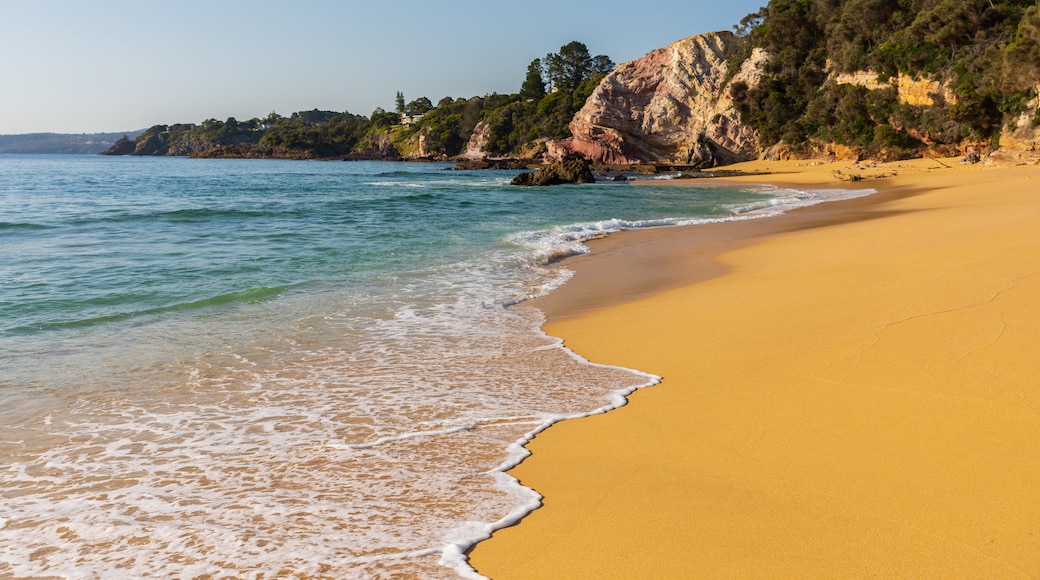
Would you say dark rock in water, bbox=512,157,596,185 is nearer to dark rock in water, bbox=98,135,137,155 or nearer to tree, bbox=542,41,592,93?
tree, bbox=542,41,592,93

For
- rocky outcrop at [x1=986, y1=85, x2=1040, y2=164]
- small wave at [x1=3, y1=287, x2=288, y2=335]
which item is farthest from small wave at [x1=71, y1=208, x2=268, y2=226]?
rocky outcrop at [x1=986, y1=85, x2=1040, y2=164]

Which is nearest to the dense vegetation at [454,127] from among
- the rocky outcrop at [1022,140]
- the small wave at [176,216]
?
the rocky outcrop at [1022,140]

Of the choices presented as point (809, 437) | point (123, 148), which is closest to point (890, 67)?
point (809, 437)

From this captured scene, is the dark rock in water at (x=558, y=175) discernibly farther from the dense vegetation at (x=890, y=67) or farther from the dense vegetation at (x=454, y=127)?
the dense vegetation at (x=454, y=127)

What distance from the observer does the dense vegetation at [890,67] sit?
32344 millimetres

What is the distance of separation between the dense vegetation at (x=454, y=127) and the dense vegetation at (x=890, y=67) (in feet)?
78.4

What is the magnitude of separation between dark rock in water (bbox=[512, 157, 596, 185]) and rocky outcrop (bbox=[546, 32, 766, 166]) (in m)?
18.3

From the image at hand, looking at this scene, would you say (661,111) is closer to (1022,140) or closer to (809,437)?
(1022,140)

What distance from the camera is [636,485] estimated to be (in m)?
3.00

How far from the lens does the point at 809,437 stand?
10.9ft

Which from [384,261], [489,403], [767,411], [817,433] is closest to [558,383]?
[489,403]

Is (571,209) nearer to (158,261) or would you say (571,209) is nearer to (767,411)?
(158,261)

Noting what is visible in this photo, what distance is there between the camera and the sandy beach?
7.83ft

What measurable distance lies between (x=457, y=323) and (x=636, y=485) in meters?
4.03
